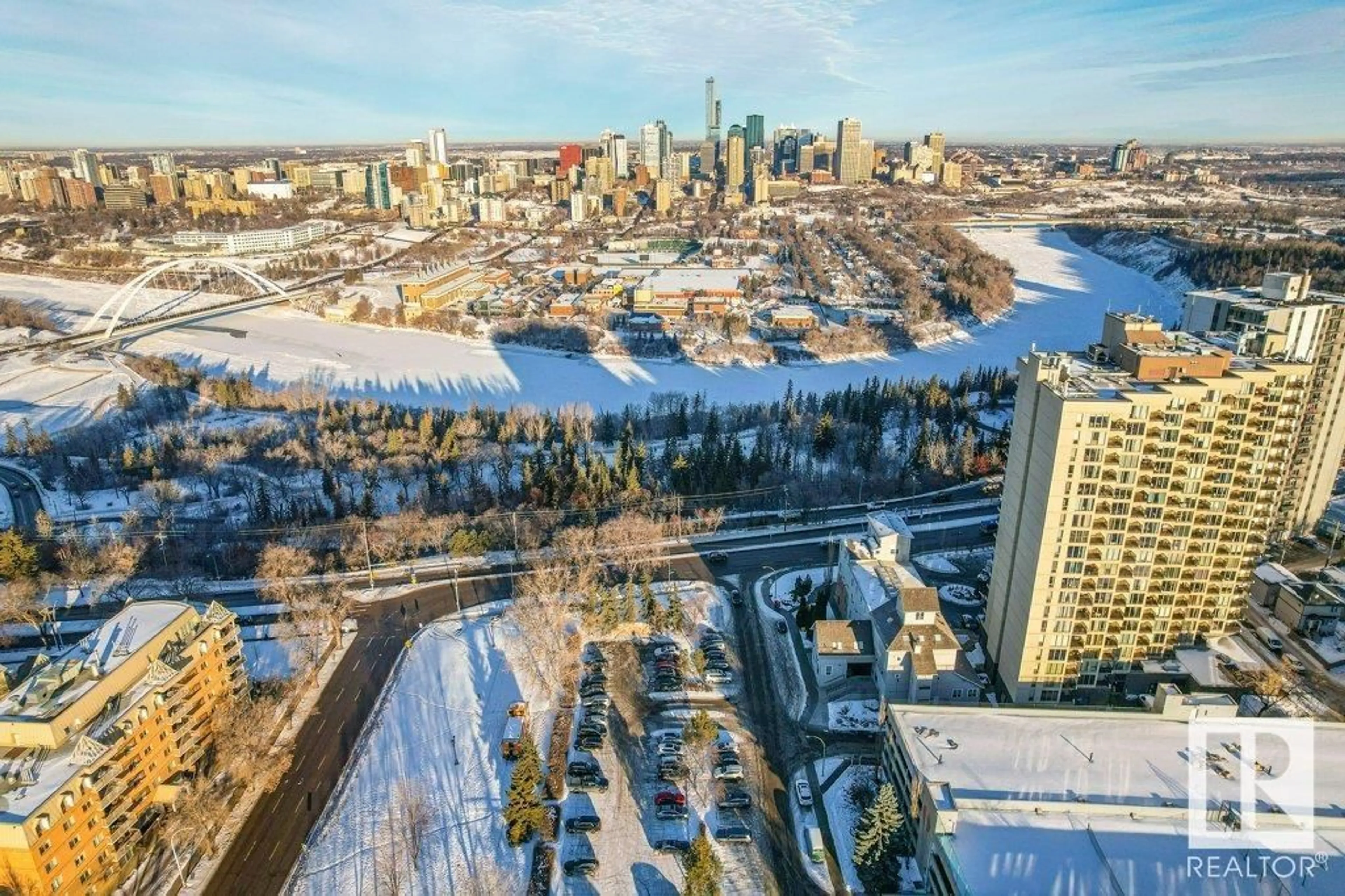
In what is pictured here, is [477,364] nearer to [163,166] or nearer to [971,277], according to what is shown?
[971,277]

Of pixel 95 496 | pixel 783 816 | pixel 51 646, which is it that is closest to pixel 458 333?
pixel 95 496

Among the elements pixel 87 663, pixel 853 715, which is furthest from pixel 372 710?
pixel 853 715

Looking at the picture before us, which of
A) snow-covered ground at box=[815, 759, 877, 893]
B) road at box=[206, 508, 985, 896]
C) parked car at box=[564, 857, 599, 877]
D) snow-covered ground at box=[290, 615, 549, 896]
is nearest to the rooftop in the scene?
road at box=[206, 508, 985, 896]

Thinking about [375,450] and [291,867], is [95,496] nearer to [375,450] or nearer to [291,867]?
[375,450]

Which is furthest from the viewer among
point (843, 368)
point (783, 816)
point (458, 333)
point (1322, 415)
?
point (458, 333)

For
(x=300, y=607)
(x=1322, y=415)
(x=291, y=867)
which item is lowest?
(x=291, y=867)
